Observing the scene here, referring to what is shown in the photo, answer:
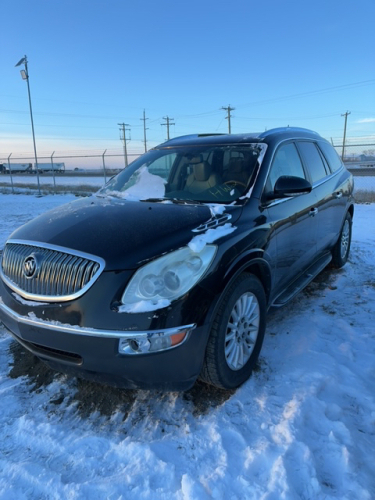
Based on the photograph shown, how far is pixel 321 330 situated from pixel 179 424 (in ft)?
5.78

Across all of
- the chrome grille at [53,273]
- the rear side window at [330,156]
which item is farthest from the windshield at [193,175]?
the rear side window at [330,156]

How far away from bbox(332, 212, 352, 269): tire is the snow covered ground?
213 centimetres

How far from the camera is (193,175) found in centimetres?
345

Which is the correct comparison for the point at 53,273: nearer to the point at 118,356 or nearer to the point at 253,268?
the point at 118,356

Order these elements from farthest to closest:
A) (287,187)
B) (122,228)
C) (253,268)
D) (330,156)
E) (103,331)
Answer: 1. (330,156)
2. (287,187)
3. (253,268)
4. (122,228)
5. (103,331)

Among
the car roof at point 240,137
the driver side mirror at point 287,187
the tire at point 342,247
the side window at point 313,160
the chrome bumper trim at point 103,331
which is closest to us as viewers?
the chrome bumper trim at point 103,331

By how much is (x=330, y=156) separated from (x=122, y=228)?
11.5 ft

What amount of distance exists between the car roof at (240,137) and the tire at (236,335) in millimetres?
1465

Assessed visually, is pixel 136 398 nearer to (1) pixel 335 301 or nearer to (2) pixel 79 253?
(2) pixel 79 253

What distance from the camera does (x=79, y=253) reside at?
7.06 feet

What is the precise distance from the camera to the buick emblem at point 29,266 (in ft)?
7.39

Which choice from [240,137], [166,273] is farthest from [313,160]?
[166,273]

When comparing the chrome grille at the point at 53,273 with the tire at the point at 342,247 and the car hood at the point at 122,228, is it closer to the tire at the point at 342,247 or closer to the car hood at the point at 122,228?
the car hood at the point at 122,228

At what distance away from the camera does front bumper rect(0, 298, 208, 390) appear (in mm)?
2006
